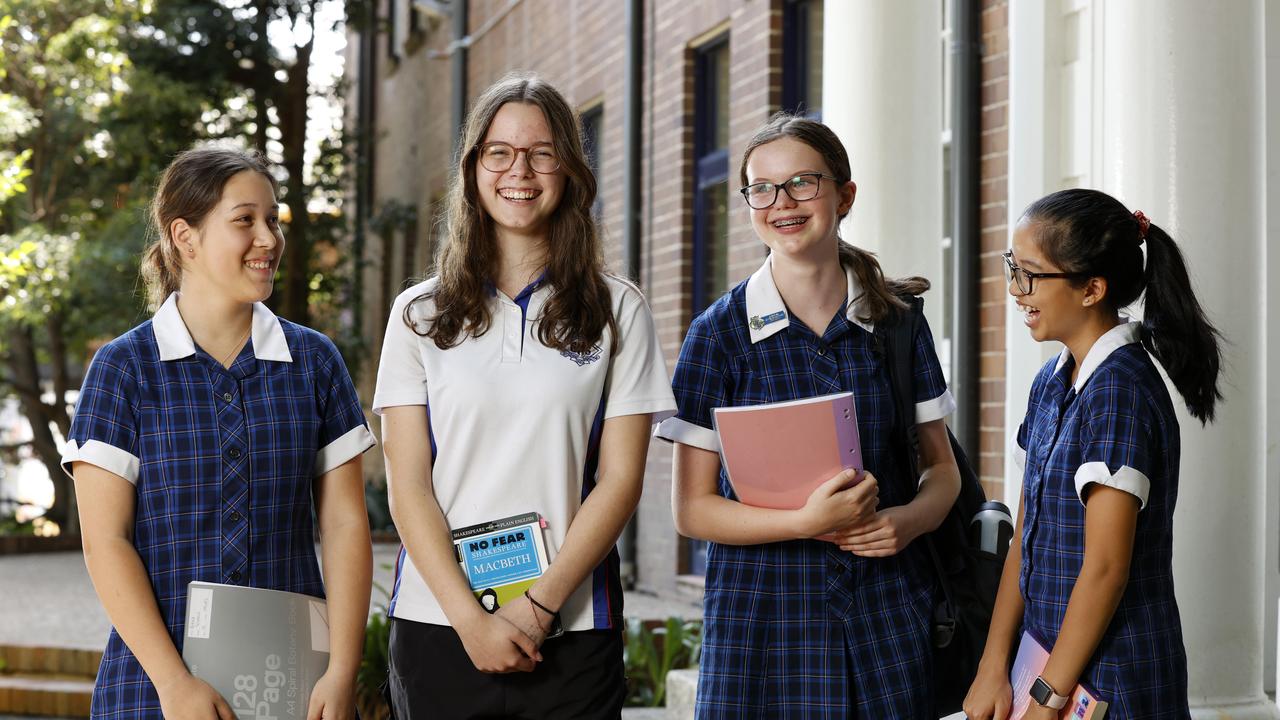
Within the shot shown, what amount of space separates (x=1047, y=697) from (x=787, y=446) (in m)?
0.63

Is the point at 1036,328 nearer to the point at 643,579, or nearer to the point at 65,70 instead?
the point at 643,579

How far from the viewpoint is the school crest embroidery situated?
261 centimetres

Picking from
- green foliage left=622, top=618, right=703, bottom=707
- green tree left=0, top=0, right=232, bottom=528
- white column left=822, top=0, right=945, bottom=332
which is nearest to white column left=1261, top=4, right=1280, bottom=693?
white column left=822, top=0, right=945, bottom=332

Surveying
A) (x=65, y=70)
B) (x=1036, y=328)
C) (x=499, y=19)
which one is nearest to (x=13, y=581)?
(x=65, y=70)

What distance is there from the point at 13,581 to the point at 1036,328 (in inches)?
401

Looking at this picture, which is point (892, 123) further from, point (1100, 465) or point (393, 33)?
point (393, 33)

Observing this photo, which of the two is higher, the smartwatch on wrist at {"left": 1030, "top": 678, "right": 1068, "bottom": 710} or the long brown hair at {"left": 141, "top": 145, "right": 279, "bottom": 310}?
the long brown hair at {"left": 141, "top": 145, "right": 279, "bottom": 310}

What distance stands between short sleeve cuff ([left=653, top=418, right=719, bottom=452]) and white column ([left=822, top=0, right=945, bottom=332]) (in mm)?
1703

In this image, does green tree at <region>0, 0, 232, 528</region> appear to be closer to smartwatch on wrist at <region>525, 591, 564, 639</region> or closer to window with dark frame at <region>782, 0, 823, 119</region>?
window with dark frame at <region>782, 0, 823, 119</region>

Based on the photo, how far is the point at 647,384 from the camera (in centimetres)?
263

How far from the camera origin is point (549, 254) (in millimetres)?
2711

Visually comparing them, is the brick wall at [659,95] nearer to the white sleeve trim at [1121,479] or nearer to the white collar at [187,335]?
the white collar at [187,335]

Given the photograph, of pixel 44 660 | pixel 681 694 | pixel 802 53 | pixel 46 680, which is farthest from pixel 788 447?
pixel 44 660

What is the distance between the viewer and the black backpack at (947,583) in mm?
2760
